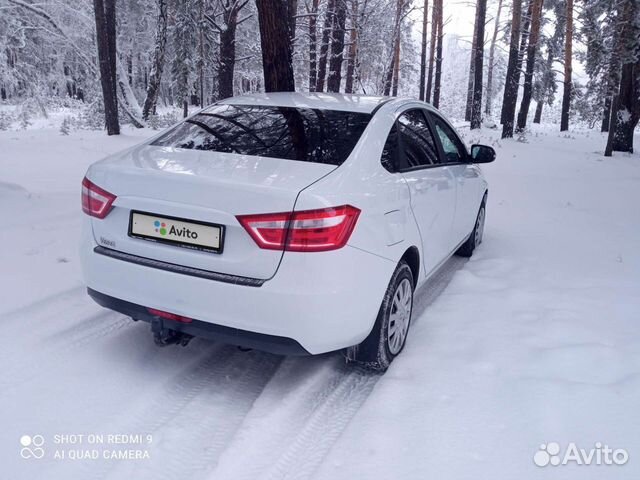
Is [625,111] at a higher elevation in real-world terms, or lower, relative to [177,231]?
higher

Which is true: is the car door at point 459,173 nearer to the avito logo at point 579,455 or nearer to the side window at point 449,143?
the side window at point 449,143

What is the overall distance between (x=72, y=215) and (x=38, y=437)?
13.7ft

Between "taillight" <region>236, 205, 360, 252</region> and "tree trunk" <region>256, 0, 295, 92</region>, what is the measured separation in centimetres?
499

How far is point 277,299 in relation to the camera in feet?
8.04

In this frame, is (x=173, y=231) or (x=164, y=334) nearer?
(x=173, y=231)

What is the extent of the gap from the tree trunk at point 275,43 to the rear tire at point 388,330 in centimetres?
450

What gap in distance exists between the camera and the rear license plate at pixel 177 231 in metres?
2.52

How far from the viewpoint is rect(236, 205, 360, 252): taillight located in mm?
2410

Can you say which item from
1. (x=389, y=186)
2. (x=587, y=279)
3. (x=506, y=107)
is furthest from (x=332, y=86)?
(x=389, y=186)

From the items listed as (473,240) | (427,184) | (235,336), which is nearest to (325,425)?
(235,336)

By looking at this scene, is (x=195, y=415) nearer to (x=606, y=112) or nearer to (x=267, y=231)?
(x=267, y=231)

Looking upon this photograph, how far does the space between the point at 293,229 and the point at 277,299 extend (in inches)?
13.8

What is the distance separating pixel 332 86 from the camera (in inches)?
626

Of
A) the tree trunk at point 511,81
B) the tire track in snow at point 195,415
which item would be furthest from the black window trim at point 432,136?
the tree trunk at point 511,81
